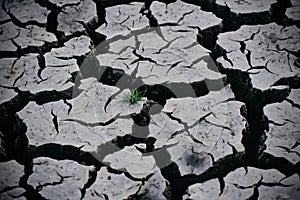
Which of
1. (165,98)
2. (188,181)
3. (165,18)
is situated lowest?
(188,181)

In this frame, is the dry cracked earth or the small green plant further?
the small green plant

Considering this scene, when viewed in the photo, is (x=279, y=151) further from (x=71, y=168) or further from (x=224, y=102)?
(x=71, y=168)

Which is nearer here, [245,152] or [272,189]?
[272,189]

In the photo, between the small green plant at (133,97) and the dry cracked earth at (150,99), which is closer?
the dry cracked earth at (150,99)

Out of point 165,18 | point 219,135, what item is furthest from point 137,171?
point 165,18

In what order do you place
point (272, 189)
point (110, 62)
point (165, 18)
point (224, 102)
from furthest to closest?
point (165, 18) → point (110, 62) → point (224, 102) → point (272, 189)

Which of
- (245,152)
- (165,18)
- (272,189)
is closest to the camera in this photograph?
(272,189)

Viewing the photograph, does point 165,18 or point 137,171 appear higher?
point 165,18
